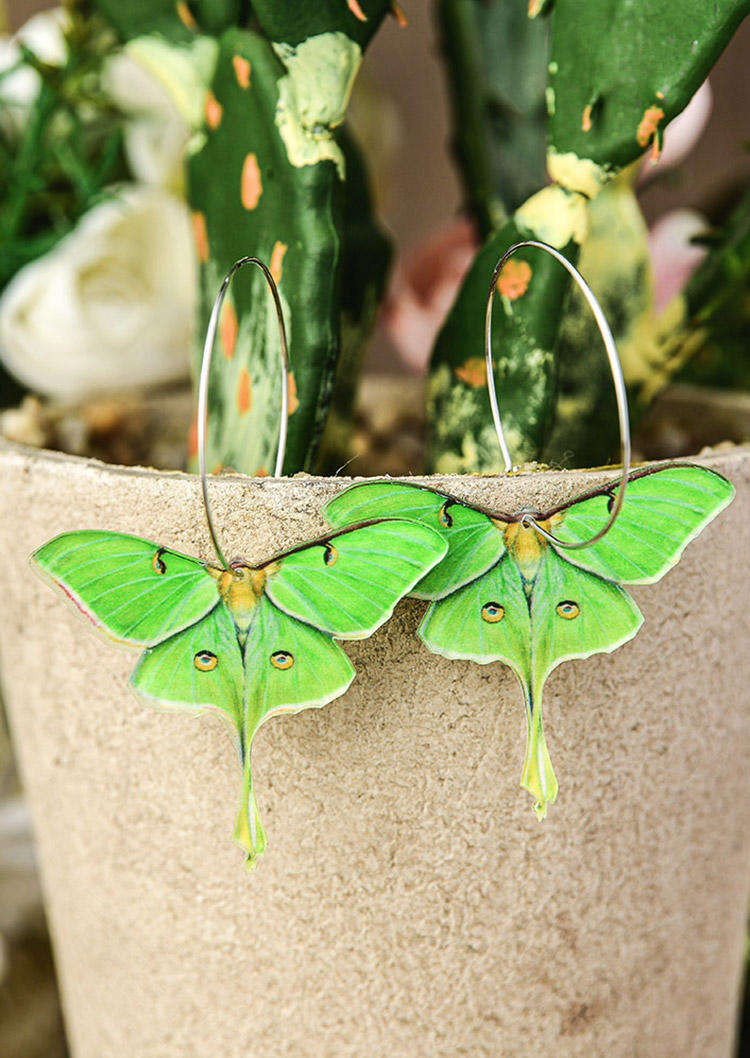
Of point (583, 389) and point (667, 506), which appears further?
point (583, 389)

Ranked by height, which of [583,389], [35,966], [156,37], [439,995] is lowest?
[35,966]

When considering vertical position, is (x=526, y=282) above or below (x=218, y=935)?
above

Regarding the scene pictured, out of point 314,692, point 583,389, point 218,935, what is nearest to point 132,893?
point 218,935

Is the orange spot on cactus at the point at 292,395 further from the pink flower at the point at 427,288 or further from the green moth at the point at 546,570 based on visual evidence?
the pink flower at the point at 427,288

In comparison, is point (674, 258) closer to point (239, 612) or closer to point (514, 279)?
point (514, 279)

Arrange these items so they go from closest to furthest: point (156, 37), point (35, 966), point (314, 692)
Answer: point (314, 692), point (156, 37), point (35, 966)

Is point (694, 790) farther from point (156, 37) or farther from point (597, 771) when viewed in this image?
point (156, 37)

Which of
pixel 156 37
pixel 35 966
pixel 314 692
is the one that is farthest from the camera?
pixel 35 966

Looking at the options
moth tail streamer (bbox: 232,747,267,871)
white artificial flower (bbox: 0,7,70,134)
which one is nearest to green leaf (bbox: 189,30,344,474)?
moth tail streamer (bbox: 232,747,267,871)
